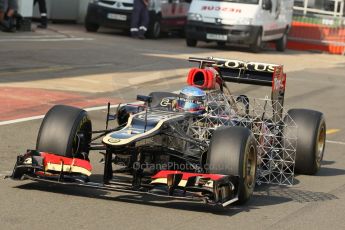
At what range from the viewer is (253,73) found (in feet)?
35.2

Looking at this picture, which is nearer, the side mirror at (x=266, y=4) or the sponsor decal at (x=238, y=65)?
the sponsor decal at (x=238, y=65)

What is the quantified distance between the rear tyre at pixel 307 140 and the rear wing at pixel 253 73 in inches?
16.7

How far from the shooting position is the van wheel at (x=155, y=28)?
2962 centimetres

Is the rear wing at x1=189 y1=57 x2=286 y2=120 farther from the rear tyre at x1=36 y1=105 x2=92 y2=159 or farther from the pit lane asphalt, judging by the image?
the rear tyre at x1=36 y1=105 x2=92 y2=159

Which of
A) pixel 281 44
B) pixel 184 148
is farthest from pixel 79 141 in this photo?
→ pixel 281 44

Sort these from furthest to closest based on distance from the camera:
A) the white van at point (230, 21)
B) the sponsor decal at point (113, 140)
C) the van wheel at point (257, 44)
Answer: the van wheel at point (257, 44)
the white van at point (230, 21)
the sponsor decal at point (113, 140)

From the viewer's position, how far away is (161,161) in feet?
27.9

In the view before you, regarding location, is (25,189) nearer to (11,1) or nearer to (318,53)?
(11,1)

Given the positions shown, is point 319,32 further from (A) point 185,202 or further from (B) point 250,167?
(A) point 185,202

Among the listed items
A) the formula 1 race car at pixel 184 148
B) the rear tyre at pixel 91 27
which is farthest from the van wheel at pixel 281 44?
the formula 1 race car at pixel 184 148

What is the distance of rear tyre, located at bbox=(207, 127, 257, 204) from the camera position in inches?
319

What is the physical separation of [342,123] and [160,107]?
6.53 metres

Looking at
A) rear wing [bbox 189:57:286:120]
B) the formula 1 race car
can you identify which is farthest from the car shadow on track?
rear wing [bbox 189:57:286:120]

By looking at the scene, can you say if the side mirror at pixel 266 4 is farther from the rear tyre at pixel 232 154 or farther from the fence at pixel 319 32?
the rear tyre at pixel 232 154
